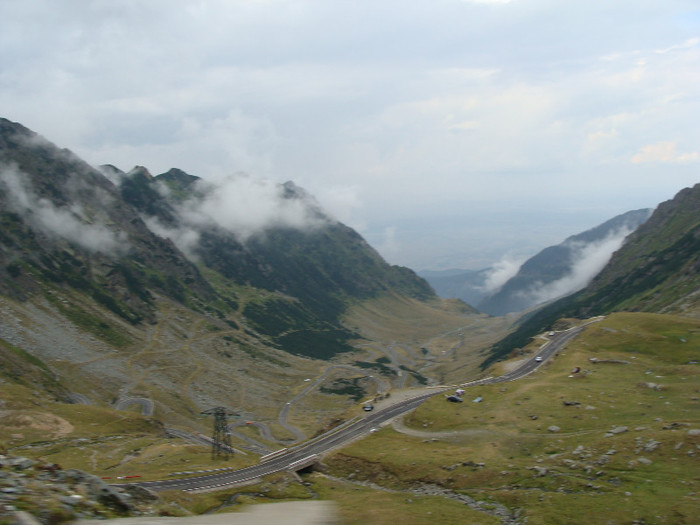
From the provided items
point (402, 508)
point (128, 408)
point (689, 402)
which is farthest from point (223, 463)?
point (128, 408)

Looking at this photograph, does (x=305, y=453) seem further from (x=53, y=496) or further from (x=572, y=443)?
(x=53, y=496)

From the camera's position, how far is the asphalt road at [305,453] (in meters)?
71.7

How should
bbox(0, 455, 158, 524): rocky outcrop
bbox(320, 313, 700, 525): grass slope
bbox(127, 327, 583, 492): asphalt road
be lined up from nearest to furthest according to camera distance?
1. bbox(0, 455, 158, 524): rocky outcrop
2. bbox(320, 313, 700, 525): grass slope
3. bbox(127, 327, 583, 492): asphalt road

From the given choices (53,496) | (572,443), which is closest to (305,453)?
(572,443)

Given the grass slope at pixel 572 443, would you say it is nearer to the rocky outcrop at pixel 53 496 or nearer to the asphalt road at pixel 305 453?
the asphalt road at pixel 305 453

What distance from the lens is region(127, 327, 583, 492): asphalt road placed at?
235ft

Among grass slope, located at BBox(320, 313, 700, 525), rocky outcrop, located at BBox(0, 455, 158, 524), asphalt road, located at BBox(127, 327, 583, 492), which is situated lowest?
asphalt road, located at BBox(127, 327, 583, 492)

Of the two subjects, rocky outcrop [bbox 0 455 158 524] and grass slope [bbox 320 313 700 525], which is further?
grass slope [bbox 320 313 700 525]

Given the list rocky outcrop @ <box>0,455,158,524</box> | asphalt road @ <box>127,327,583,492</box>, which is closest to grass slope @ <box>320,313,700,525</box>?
asphalt road @ <box>127,327,583,492</box>

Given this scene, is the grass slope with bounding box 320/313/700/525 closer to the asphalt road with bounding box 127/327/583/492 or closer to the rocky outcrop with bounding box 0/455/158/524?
the asphalt road with bounding box 127/327/583/492

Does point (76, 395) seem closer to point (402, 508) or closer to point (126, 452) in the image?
point (126, 452)

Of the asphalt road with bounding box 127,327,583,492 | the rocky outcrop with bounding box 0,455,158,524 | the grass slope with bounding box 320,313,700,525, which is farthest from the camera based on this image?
the asphalt road with bounding box 127,327,583,492

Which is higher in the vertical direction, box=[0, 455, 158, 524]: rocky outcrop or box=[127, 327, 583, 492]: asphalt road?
box=[0, 455, 158, 524]: rocky outcrop

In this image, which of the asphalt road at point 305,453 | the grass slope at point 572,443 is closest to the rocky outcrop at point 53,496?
the grass slope at point 572,443
